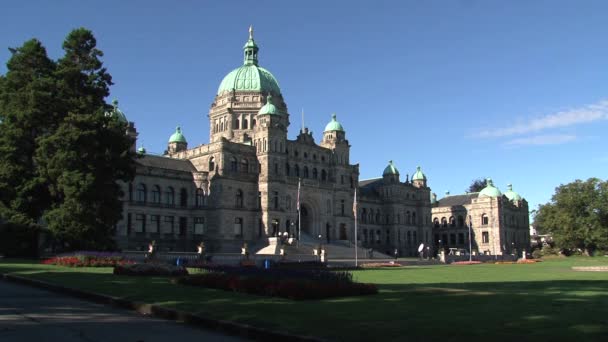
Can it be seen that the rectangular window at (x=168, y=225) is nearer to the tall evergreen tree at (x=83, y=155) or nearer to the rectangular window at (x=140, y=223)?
the rectangular window at (x=140, y=223)

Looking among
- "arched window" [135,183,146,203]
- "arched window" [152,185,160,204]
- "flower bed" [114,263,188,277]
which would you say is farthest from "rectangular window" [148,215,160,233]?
"flower bed" [114,263,188,277]

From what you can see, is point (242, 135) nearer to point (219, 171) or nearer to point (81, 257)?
point (219, 171)

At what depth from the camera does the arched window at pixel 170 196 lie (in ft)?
244

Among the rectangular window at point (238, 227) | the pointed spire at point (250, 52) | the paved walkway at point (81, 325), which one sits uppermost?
the pointed spire at point (250, 52)

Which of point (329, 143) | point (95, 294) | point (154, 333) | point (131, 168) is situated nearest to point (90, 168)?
point (131, 168)

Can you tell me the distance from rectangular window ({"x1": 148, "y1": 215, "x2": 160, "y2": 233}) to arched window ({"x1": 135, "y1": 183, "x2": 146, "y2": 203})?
8.14 ft

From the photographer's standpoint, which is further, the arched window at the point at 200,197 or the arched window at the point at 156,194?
the arched window at the point at 200,197

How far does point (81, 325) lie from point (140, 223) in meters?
58.5

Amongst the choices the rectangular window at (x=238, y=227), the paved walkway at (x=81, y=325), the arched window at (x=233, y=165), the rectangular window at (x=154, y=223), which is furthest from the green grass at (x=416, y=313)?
the arched window at (x=233, y=165)

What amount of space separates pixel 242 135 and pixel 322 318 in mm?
74439

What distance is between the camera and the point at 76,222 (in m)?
44.4

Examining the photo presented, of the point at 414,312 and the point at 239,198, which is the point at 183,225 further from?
the point at 414,312

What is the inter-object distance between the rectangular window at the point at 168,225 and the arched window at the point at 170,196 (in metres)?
1.87

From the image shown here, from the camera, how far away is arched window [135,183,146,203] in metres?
71.6
